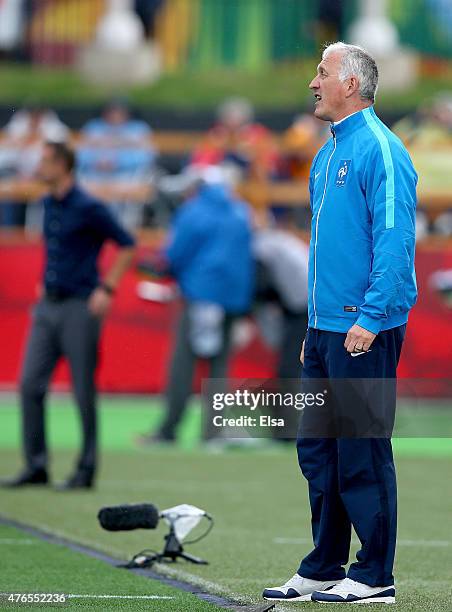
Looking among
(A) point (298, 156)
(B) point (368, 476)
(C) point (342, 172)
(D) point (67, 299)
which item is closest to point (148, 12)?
(A) point (298, 156)

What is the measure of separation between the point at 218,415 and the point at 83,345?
4.82 meters

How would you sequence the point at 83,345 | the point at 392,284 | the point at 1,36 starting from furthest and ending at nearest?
1. the point at 1,36
2. the point at 83,345
3. the point at 392,284

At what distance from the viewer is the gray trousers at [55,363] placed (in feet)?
40.1

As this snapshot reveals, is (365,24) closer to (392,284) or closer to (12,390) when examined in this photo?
(12,390)

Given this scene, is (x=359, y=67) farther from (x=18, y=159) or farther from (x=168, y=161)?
(x=168, y=161)

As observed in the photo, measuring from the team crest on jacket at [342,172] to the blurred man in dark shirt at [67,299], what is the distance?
5.04m

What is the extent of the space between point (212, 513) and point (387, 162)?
433 centimetres

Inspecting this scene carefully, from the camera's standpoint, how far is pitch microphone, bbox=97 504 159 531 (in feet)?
28.1

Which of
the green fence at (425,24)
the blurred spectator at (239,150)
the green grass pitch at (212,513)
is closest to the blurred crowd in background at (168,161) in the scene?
the blurred spectator at (239,150)

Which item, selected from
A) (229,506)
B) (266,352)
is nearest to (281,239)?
(266,352)

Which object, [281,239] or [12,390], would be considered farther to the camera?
[12,390]

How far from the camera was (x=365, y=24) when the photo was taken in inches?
1329

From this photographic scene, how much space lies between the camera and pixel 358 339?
706 cm

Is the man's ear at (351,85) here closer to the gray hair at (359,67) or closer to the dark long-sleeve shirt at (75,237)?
the gray hair at (359,67)
